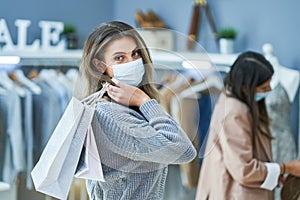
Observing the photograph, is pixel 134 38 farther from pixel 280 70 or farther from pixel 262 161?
pixel 280 70

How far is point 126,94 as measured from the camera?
0.85 m

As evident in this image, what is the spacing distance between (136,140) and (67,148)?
0.10 meters

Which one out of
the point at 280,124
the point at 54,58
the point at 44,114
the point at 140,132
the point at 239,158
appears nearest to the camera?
the point at 140,132

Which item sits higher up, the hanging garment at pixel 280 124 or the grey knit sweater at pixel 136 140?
the grey knit sweater at pixel 136 140

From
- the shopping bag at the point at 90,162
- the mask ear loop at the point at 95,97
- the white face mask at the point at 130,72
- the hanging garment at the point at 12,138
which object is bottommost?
the hanging garment at the point at 12,138

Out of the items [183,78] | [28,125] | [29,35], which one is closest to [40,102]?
[28,125]

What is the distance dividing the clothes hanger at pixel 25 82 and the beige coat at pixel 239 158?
2.72 feet

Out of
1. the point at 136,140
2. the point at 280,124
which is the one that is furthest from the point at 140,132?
the point at 280,124

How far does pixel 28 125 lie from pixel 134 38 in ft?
4.89

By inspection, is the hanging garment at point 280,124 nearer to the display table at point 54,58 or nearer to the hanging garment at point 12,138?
the display table at point 54,58

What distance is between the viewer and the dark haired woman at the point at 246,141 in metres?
1.74

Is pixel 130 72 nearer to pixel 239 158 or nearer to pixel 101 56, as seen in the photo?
pixel 101 56

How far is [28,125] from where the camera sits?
227cm

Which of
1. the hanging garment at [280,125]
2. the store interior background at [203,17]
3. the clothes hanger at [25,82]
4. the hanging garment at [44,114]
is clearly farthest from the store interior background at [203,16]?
the hanging garment at [44,114]
